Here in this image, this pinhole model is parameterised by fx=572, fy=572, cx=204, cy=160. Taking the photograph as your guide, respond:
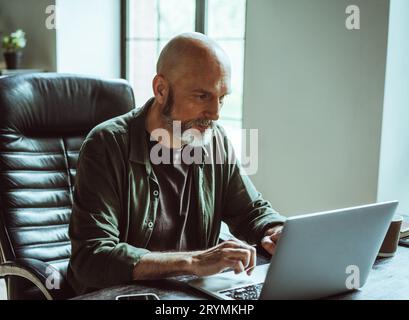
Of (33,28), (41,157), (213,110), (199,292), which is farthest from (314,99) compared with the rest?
(33,28)

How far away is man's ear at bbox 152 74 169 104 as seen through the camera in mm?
1501

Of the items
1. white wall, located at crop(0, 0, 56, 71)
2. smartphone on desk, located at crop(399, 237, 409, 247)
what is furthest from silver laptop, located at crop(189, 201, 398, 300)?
white wall, located at crop(0, 0, 56, 71)

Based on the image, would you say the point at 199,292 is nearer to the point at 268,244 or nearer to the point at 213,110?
the point at 268,244

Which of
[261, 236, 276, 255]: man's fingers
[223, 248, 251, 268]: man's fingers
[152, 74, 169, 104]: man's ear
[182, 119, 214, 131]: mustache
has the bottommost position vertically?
[261, 236, 276, 255]: man's fingers

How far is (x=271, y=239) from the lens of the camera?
1474 mm

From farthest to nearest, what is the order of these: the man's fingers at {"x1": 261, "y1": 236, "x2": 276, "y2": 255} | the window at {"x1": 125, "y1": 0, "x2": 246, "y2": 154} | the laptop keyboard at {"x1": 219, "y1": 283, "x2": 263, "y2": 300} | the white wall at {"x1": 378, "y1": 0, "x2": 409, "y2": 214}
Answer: the window at {"x1": 125, "y1": 0, "x2": 246, "y2": 154}, the white wall at {"x1": 378, "y1": 0, "x2": 409, "y2": 214}, the man's fingers at {"x1": 261, "y1": 236, "x2": 276, "y2": 255}, the laptop keyboard at {"x1": 219, "y1": 283, "x2": 263, "y2": 300}

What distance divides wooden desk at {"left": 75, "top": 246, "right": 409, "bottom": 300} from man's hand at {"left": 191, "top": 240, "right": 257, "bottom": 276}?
0.05 m

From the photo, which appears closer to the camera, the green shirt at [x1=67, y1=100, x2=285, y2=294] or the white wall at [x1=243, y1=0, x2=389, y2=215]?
the green shirt at [x1=67, y1=100, x2=285, y2=294]

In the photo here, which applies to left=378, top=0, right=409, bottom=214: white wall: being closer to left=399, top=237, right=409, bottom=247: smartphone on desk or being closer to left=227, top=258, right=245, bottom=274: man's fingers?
left=399, top=237, right=409, bottom=247: smartphone on desk

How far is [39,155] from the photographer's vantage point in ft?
5.94

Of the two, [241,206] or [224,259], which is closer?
[224,259]

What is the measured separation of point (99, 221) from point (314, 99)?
138 centimetres

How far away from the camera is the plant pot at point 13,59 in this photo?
3777mm
